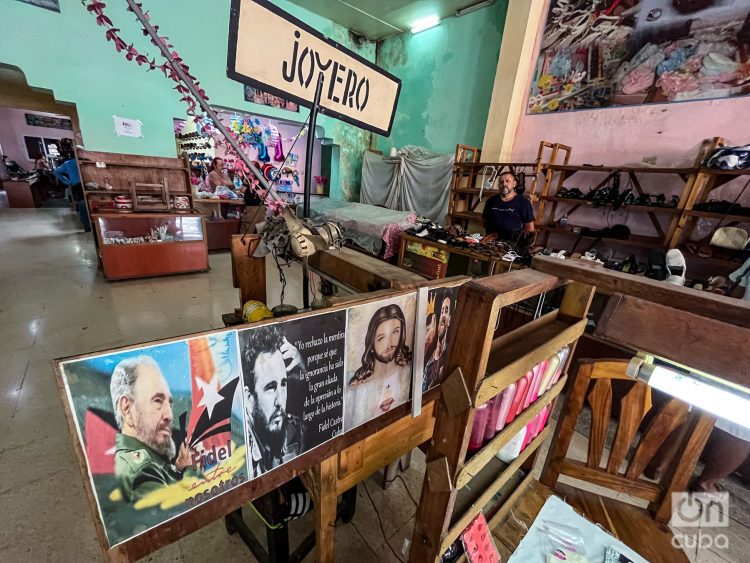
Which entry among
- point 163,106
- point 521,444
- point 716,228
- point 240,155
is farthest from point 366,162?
point 521,444

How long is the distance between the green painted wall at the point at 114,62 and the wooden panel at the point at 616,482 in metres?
6.38

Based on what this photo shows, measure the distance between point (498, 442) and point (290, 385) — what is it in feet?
1.98

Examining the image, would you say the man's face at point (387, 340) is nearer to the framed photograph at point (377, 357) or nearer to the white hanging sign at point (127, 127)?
the framed photograph at point (377, 357)

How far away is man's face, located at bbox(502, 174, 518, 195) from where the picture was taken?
354 cm

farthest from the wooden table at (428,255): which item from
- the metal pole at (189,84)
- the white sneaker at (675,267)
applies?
the metal pole at (189,84)

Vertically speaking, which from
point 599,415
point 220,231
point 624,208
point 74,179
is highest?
point 624,208

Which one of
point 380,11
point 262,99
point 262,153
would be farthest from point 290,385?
point 380,11

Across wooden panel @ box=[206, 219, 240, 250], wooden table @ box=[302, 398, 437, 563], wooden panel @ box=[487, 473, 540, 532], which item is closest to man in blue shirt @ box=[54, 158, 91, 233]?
wooden panel @ box=[206, 219, 240, 250]

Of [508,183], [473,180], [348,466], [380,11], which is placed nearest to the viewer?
[348,466]

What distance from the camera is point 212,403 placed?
597mm

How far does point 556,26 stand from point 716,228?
125 inches

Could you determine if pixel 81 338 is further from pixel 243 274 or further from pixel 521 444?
pixel 521 444

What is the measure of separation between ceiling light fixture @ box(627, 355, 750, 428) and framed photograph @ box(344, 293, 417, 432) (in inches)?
20.6

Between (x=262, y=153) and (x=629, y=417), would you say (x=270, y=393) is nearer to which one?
(x=629, y=417)
